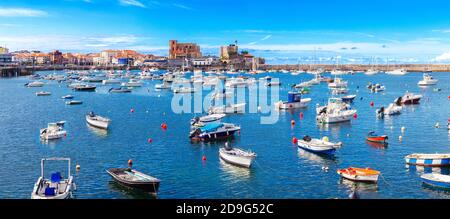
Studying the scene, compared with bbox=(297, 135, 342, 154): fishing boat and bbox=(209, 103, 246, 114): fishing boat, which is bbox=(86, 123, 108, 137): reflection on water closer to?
bbox=(209, 103, 246, 114): fishing boat

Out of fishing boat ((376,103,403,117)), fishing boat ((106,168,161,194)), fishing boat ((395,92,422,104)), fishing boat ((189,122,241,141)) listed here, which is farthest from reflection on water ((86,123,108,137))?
fishing boat ((395,92,422,104))

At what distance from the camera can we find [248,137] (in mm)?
17188

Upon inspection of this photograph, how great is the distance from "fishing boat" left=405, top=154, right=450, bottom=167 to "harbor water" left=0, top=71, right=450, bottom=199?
22cm

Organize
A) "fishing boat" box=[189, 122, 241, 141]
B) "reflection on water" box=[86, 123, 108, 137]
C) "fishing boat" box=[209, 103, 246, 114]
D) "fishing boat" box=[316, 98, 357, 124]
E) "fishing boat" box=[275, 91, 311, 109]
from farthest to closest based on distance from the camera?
"fishing boat" box=[275, 91, 311, 109] < "fishing boat" box=[209, 103, 246, 114] < "fishing boat" box=[316, 98, 357, 124] < "reflection on water" box=[86, 123, 108, 137] < "fishing boat" box=[189, 122, 241, 141]

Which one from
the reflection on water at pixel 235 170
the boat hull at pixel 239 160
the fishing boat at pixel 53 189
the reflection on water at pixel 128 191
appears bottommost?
the reflection on water at pixel 128 191

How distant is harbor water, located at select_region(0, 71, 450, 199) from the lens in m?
10.3

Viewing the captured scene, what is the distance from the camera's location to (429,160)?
12.5 meters

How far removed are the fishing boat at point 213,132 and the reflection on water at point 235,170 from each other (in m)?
3.63

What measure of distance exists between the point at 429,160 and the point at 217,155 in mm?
6053

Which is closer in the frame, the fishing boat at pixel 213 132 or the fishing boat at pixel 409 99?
the fishing boat at pixel 213 132

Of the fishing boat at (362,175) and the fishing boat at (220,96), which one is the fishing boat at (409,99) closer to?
the fishing boat at (220,96)

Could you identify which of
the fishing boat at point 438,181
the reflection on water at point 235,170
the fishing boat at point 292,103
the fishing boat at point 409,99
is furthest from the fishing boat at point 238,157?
the fishing boat at point 409,99

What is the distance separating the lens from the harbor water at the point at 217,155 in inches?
404
